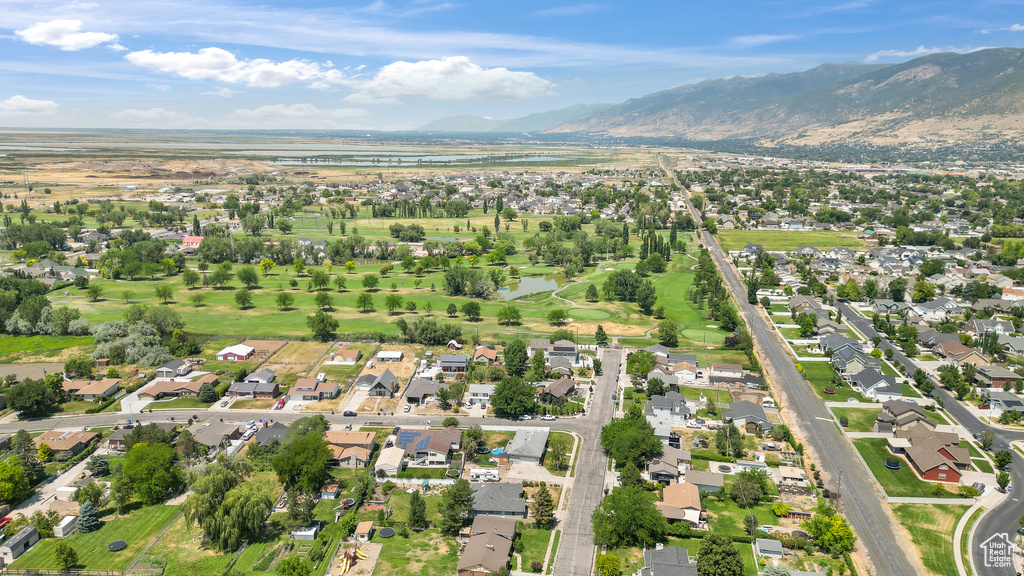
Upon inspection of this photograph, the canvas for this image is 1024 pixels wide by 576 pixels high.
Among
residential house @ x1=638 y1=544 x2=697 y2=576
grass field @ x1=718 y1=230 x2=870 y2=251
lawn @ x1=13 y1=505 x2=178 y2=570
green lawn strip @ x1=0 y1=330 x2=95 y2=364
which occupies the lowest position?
lawn @ x1=13 y1=505 x2=178 y2=570

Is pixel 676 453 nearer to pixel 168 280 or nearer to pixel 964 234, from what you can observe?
pixel 168 280

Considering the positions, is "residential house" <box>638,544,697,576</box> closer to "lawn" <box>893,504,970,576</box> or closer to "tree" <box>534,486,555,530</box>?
"tree" <box>534,486,555,530</box>

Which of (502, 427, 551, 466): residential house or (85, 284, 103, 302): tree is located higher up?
(85, 284, 103, 302): tree

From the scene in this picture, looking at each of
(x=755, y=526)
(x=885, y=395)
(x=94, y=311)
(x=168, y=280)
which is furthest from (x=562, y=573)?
(x=168, y=280)

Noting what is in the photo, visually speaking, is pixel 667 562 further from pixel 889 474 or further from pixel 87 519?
pixel 87 519

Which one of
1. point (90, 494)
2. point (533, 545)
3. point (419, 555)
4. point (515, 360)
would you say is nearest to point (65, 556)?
point (90, 494)

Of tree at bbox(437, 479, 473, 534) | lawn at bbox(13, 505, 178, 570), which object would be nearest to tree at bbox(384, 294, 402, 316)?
lawn at bbox(13, 505, 178, 570)
